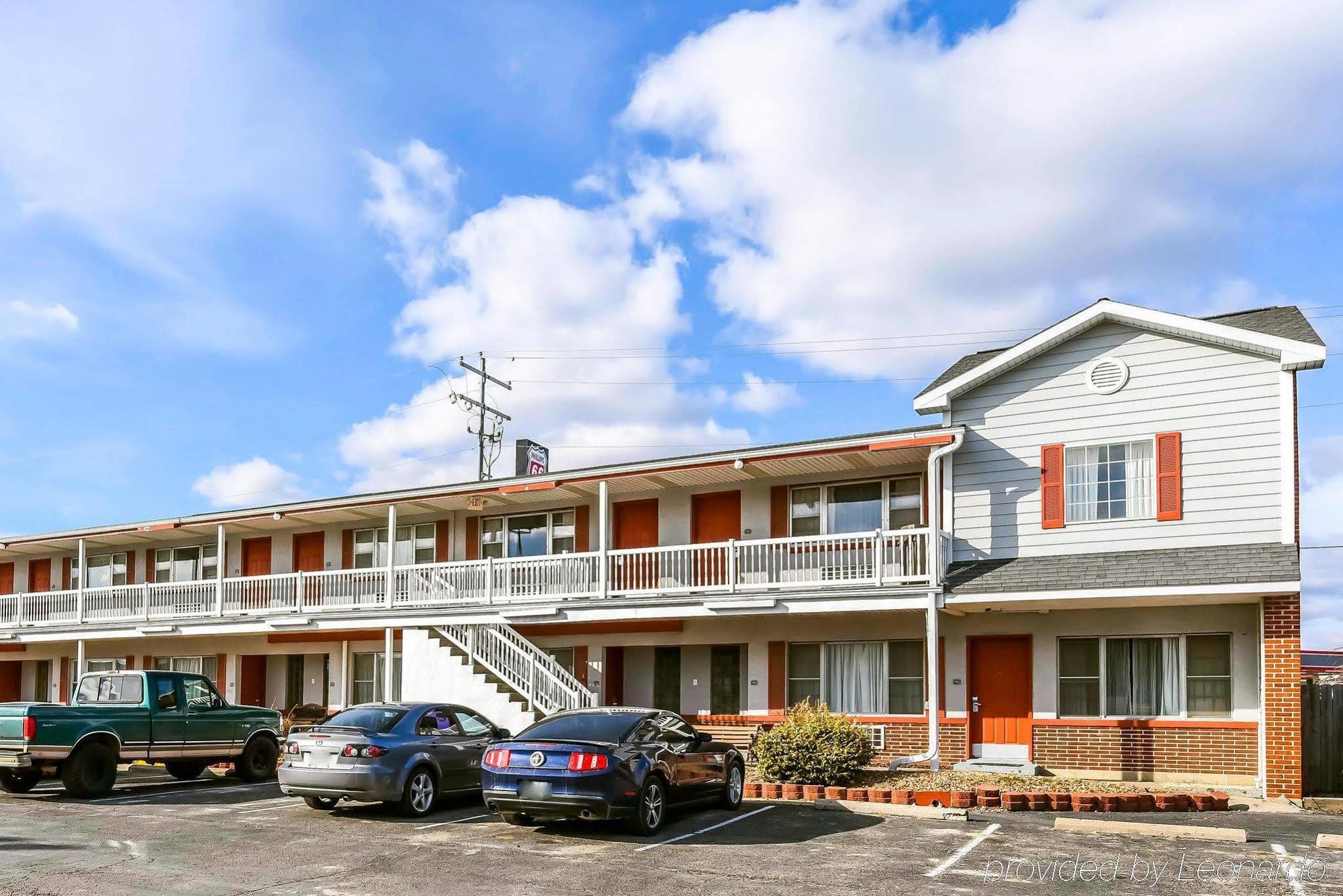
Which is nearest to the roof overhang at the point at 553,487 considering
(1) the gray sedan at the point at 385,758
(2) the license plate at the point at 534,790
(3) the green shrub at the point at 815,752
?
(3) the green shrub at the point at 815,752

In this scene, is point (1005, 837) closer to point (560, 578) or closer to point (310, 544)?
point (560, 578)

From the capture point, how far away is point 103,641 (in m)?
34.4

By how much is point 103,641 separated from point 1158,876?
30.6m

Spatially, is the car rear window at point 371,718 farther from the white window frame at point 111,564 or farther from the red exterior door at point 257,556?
the white window frame at point 111,564

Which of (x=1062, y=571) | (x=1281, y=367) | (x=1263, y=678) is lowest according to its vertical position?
(x=1263, y=678)

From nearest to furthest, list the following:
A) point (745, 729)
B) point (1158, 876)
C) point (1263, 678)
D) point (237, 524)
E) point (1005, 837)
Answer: point (1158, 876) → point (1005, 837) → point (1263, 678) → point (745, 729) → point (237, 524)

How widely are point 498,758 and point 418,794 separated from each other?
2.20m

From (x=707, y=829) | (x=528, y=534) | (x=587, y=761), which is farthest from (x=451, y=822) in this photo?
Result: (x=528, y=534)

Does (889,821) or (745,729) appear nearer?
(889,821)

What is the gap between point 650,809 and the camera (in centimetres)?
1380

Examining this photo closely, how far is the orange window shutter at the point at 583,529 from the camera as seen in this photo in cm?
2684

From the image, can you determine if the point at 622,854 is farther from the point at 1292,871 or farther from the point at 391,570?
the point at 391,570

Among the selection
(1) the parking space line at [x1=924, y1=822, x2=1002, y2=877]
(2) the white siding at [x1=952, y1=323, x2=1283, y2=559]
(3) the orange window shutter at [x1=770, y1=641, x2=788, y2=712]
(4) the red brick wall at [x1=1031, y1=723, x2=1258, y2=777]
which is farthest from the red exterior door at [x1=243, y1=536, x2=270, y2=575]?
(1) the parking space line at [x1=924, y1=822, x2=1002, y2=877]

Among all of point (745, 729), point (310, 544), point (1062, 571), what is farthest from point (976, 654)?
point (310, 544)
